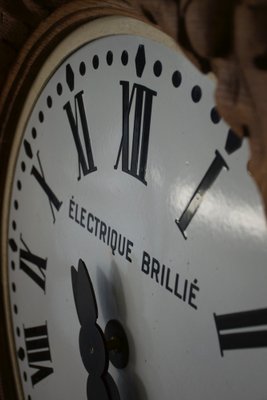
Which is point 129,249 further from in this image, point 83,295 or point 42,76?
point 42,76

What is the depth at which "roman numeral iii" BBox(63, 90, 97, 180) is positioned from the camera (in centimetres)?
57

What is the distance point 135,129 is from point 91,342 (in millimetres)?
193

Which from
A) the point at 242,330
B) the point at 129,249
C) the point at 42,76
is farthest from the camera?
the point at 42,76

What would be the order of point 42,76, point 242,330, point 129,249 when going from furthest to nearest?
point 42,76
point 129,249
point 242,330

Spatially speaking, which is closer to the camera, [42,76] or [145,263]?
[145,263]

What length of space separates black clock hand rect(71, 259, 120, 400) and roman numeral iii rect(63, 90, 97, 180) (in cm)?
9

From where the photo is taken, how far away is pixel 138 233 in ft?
1.69

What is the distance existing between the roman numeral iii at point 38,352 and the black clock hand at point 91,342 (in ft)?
0.36

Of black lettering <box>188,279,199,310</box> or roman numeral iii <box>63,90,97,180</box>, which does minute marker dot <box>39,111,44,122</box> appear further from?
black lettering <box>188,279,199,310</box>

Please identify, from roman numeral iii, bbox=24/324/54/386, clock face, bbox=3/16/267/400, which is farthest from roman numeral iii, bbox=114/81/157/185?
roman numeral iii, bbox=24/324/54/386

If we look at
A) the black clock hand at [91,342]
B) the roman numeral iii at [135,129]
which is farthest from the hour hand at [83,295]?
the roman numeral iii at [135,129]

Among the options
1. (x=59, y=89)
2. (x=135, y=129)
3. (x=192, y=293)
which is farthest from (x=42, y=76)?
(x=192, y=293)

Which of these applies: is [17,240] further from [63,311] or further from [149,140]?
[149,140]

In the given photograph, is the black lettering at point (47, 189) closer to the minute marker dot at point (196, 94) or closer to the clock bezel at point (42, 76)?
the clock bezel at point (42, 76)
